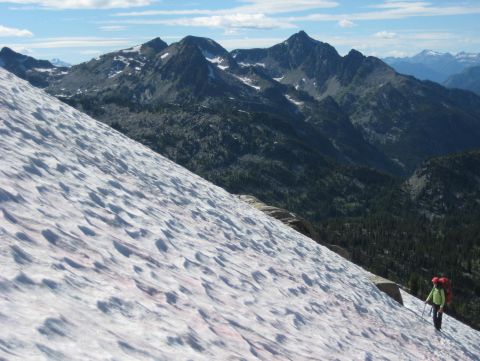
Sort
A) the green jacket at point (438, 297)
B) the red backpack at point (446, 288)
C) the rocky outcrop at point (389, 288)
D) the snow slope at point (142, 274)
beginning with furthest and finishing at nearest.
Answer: the rocky outcrop at point (389, 288) → the red backpack at point (446, 288) → the green jacket at point (438, 297) → the snow slope at point (142, 274)

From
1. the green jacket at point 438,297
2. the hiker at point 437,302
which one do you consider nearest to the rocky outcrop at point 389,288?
the green jacket at point 438,297

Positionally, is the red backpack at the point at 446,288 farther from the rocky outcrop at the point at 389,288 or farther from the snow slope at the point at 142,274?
the rocky outcrop at the point at 389,288

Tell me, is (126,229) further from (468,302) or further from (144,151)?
(468,302)

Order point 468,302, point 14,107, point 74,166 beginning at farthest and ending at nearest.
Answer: point 468,302, point 14,107, point 74,166

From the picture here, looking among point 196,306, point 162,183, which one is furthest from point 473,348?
point 196,306

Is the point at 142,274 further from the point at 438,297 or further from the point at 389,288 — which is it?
the point at 389,288

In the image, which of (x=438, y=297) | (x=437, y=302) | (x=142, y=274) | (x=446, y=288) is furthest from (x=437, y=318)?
(x=142, y=274)

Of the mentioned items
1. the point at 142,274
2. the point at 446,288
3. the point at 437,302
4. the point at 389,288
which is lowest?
the point at 389,288

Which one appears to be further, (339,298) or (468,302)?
(468,302)
